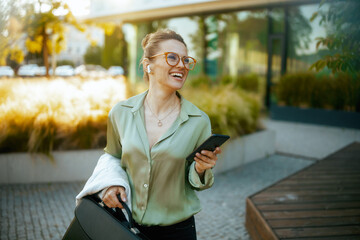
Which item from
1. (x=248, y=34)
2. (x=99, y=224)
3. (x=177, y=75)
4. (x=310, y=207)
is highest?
(x=248, y=34)

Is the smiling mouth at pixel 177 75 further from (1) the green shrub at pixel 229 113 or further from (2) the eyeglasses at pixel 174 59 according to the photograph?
(1) the green shrub at pixel 229 113

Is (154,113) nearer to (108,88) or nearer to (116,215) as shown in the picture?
(116,215)

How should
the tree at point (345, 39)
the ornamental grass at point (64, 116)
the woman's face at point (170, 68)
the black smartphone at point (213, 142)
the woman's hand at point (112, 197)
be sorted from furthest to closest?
the ornamental grass at point (64, 116) → the tree at point (345, 39) → the woman's face at point (170, 68) → the woman's hand at point (112, 197) → the black smartphone at point (213, 142)

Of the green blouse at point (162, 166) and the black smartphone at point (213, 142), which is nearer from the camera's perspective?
the black smartphone at point (213, 142)

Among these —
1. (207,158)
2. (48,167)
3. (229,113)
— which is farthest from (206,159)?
(229,113)

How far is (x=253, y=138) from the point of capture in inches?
271

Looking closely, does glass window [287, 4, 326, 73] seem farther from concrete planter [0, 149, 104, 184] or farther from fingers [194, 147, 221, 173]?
fingers [194, 147, 221, 173]

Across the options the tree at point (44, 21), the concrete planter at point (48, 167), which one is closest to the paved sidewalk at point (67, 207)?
the concrete planter at point (48, 167)

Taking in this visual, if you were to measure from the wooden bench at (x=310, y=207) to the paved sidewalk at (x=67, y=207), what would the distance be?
1.59ft

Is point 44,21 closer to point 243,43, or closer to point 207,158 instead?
point 243,43

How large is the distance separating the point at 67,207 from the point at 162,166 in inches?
125

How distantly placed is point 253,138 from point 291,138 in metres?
2.65

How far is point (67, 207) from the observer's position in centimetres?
448

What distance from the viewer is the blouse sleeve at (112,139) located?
194 centimetres
